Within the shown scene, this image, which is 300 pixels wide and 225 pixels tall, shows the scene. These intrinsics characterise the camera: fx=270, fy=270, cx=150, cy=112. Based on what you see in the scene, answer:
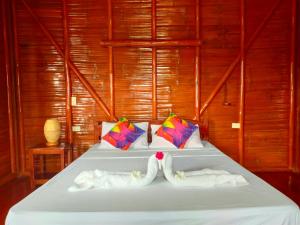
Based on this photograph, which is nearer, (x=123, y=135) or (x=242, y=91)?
(x=123, y=135)

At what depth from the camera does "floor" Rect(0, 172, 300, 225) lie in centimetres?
299

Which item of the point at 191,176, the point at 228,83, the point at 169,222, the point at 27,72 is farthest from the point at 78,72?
the point at 169,222

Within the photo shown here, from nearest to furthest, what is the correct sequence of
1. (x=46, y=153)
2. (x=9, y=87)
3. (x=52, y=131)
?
(x=46, y=153) → (x=52, y=131) → (x=9, y=87)

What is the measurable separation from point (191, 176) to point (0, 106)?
2850 mm

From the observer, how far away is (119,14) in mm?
3795

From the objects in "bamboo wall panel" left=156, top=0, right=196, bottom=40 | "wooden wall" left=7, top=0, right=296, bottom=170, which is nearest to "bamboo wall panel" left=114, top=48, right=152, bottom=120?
"wooden wall" left=7, top=0, right=296, bottom=170

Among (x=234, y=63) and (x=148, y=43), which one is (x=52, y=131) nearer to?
(x=148, y=43)

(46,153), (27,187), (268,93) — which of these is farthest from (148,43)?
(27,187)

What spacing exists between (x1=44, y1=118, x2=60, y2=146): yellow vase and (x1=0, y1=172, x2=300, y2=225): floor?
0.64m

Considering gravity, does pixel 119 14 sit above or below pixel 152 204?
above

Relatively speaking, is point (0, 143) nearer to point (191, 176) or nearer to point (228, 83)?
point (191, 176)

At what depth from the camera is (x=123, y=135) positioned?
3293mm

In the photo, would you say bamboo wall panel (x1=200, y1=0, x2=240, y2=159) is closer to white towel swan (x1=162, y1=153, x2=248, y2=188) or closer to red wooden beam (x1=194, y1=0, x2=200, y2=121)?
red wooden beam (x1=194, y1=0, x2=200, y2=121)

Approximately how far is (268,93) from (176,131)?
62.7 inches
